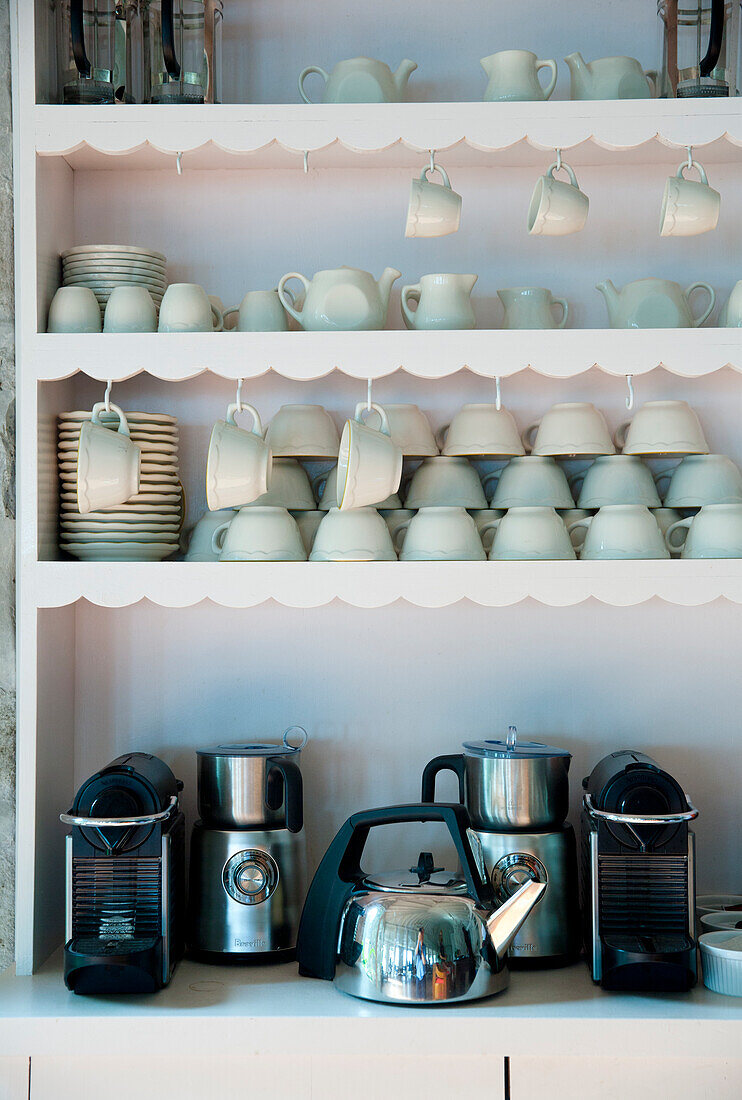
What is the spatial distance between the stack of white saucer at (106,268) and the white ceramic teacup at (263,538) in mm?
375

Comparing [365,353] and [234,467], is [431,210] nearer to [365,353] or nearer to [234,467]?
[365,353]

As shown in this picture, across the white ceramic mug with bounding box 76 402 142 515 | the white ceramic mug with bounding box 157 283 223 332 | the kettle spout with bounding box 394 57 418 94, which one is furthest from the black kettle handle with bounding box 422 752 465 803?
the kettle spout with bounding box 394 57 418 94

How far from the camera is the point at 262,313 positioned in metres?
1.52

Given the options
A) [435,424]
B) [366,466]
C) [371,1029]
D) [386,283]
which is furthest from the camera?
[435,424]

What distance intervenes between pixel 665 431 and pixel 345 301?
0.50 meters

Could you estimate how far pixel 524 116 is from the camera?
4.68ft

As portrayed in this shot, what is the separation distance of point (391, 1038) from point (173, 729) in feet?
2.01

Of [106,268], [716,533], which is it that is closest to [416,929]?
[716,533]

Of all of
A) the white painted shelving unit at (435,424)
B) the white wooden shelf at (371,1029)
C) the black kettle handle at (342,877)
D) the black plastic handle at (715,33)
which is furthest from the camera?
the white painted shelving unit at (435,424)

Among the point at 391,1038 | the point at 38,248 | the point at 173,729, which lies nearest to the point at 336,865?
the point at 391,1038

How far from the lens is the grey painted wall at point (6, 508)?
1.49 meters

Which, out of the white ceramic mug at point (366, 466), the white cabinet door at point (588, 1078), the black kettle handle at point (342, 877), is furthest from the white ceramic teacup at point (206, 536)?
the white cabinet door at point (588, 1078)

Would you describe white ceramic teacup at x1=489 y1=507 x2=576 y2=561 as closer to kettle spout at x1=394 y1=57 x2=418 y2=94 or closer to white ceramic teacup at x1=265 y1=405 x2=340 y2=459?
white ceramic teacup at x1=265 y1=405 x2=340 y2=459

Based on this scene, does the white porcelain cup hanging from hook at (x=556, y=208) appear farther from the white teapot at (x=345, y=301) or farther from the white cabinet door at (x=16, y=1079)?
the white cabinet door at (x=16, y=1079)
